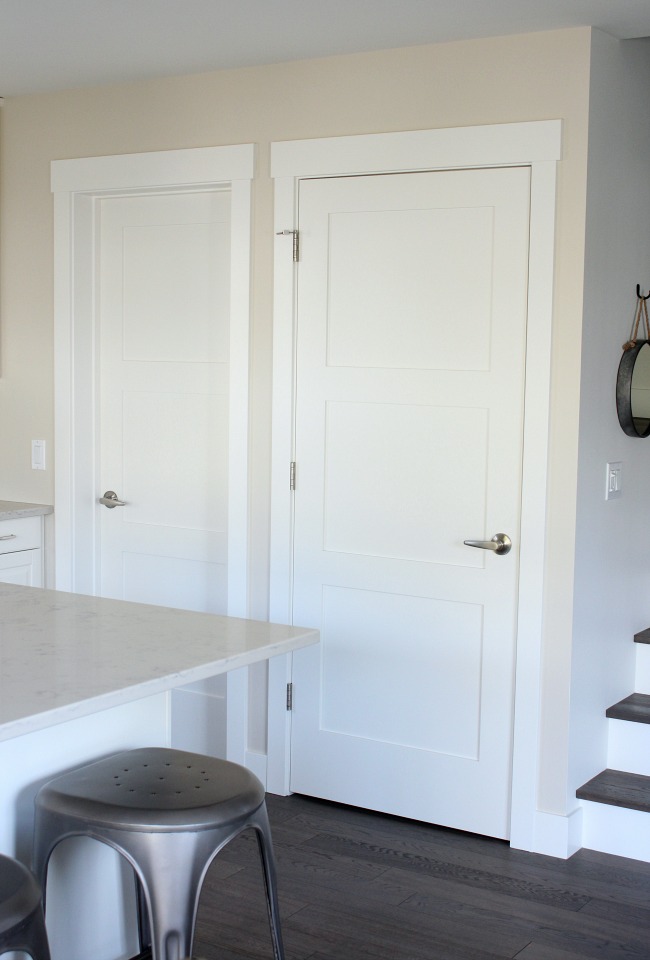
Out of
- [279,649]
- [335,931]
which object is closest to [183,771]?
[279,649]

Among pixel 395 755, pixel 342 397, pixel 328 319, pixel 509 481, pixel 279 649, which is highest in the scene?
pixel 328 319

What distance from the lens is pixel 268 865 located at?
210 centimetres

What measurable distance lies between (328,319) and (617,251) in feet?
3.11

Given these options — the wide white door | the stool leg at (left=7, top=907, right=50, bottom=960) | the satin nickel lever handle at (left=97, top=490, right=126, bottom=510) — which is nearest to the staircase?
the wide white door

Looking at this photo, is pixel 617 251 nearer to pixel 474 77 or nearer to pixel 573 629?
pixel 474 77

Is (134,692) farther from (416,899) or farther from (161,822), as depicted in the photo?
(416,899)

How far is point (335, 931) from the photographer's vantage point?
9.08 ft

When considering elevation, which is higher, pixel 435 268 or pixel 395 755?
pixel 435 268

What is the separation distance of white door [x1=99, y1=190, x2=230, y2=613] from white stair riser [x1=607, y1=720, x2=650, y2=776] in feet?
4.72

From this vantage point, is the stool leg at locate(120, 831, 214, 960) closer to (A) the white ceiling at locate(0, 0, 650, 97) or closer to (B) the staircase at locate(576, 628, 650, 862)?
(B) the staircase at locate(576, 628, 650, 862)

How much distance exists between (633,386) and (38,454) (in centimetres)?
225

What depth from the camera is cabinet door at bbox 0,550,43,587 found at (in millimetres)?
3963

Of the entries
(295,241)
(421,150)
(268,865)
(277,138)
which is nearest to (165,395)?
(295,241)

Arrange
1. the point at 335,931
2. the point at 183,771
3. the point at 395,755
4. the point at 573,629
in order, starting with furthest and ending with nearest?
the point at 395,755, the point at 573,629, the point at 335,931, the point at 183,771
